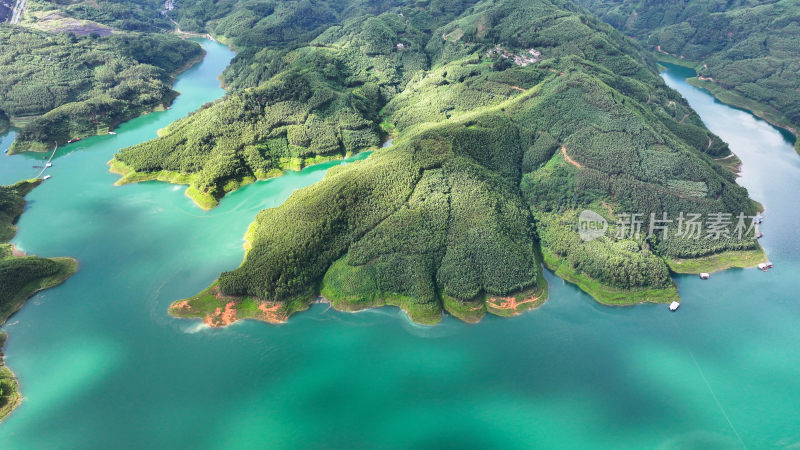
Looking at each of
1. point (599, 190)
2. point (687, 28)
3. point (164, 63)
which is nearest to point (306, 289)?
point (599, 190)

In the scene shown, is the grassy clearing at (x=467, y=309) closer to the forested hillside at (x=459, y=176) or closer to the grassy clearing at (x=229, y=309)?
the forested hillside at (x=459, y=176)

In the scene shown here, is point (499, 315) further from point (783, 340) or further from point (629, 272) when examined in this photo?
point (783, 340)

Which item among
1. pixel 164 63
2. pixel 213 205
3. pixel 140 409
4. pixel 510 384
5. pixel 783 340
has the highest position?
pixel 164 63

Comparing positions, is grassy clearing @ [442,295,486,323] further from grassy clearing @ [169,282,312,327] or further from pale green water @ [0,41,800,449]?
grassy clearing @ [169,282,312,327]

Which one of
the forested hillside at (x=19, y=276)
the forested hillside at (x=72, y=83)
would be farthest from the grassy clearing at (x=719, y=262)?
the forested hillside at (x=72, y=83)
